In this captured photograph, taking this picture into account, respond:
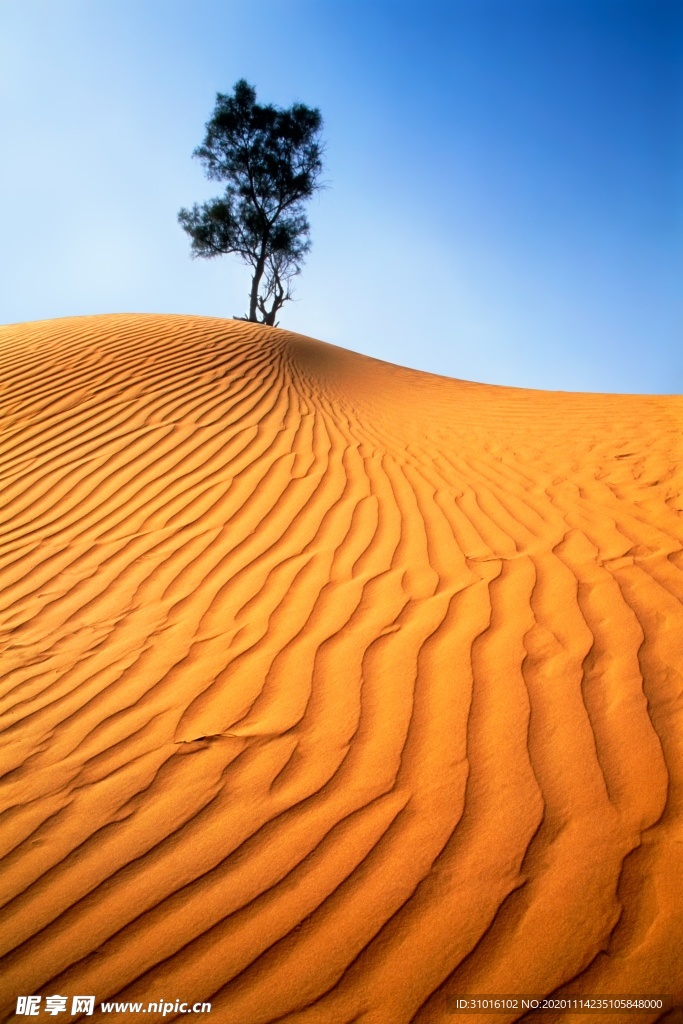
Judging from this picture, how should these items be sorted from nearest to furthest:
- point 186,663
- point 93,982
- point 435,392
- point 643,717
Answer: point 93,982, point 643,717, point 186,663, point 435,392

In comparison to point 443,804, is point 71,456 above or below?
above

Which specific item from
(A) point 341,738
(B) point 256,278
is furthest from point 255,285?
(A) point 341,738

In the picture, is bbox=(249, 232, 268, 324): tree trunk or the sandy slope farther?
bbox=(249, 232, 268, 324): tree trunk

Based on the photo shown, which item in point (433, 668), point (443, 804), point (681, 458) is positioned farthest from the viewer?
point (681, 458)

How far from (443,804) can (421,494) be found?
273 cm

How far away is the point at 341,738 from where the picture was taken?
200 centimetres

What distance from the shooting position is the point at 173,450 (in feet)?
16.6

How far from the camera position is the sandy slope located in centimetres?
137

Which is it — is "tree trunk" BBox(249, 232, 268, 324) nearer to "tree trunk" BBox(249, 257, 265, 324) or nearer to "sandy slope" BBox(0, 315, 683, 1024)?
"tree trunk" BBox(249, 257, 265, 324)

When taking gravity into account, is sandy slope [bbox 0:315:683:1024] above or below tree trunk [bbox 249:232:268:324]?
below

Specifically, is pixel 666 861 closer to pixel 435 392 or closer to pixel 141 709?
pixel 141 709

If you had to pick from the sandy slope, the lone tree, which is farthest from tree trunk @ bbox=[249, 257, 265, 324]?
the sandy slope

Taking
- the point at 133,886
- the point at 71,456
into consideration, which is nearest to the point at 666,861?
the point at 133,886

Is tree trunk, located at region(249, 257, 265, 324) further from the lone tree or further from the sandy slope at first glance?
the sandy slope
